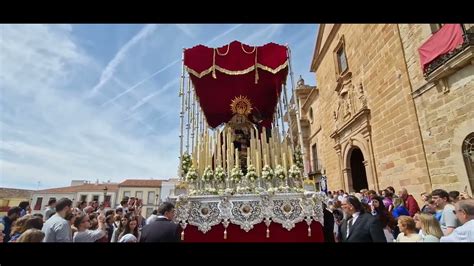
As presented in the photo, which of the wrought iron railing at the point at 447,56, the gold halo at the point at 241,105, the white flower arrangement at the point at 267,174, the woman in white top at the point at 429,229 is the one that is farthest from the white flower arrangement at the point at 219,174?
the wrought iron railing at the point at 447,56

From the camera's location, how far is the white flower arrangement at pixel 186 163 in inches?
131

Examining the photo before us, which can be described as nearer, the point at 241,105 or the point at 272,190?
the point at 272,190

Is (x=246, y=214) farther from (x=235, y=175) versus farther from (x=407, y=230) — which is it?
(x=407, y=230)

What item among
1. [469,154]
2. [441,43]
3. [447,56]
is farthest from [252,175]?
[441,43]

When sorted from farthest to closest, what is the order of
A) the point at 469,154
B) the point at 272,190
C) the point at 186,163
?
the point at 469,154, the point at 186,163, the point at 272,190

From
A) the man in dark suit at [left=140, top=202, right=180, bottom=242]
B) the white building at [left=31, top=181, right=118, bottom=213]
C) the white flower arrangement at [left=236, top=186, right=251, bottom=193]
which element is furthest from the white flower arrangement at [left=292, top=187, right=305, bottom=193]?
the white building at [left=31, top=181, right=118, bottom=213]

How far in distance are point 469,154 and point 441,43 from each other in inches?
90.1

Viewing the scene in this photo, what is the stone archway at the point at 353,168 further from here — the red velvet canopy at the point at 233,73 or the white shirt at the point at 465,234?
the white shirt at the point at 465,234

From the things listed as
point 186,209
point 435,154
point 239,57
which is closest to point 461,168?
point 435,154

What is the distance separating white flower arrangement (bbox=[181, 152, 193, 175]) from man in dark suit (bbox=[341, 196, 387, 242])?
203 cm

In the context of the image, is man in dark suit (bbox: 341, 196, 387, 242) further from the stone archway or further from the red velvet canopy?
the stone archway

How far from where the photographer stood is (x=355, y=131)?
27.4 ft

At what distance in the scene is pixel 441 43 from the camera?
16.2 ft
